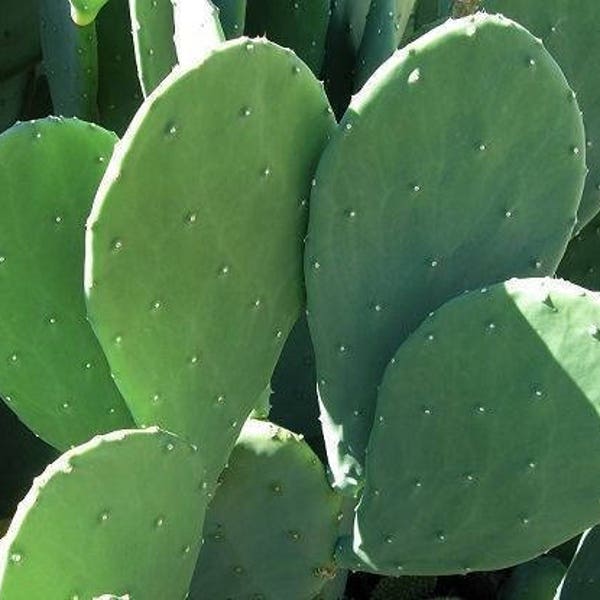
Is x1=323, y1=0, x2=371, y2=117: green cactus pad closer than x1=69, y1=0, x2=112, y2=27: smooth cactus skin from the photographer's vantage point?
No

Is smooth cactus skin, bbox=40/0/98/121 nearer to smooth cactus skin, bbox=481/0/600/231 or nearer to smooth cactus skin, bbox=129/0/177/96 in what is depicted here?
smooth cactus skin, bbox=129/0/177/96

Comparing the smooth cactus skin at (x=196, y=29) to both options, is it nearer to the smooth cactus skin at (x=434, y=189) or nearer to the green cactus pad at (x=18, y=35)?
the smooth cactus skin at (x=434, y=189)

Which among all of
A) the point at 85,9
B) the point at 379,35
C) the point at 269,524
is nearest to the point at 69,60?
the point at 85,9

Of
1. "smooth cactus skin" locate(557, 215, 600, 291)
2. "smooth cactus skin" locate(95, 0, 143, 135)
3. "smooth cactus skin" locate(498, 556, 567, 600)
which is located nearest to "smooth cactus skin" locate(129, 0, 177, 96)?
"smooth cactus skin" locate(95, 0, 143, 135)

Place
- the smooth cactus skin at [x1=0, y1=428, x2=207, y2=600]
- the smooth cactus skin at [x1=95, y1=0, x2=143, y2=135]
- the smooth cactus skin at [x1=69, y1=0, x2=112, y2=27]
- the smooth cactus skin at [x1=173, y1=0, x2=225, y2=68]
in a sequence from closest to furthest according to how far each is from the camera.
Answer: the smooth cactus skin at [x1=0, y1=428, x2=207, y2=600], the smooth cactus skin at [x1=173, y1=0, x2=225, y2=68], the smooth cactus skin at [x1=69, y1=0, x2=112, y2=27], the smooth cactus skin at [x1=95, y1=0, x2=143, y2=135]

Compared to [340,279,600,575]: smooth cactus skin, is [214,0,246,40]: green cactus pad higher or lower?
higher

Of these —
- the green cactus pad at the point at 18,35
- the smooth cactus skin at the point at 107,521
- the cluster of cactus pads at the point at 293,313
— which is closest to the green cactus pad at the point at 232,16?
the cluster of cactus pads at the point at 293,313

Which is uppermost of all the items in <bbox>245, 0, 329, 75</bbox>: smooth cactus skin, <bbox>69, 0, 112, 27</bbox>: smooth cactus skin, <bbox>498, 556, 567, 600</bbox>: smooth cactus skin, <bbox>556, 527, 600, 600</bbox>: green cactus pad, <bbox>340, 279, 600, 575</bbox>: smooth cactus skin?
<bbox>69, 0, 112, 27</bbox>: smooth cactus skin

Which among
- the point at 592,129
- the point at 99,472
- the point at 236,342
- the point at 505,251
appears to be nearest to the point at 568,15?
the point at 592,129
